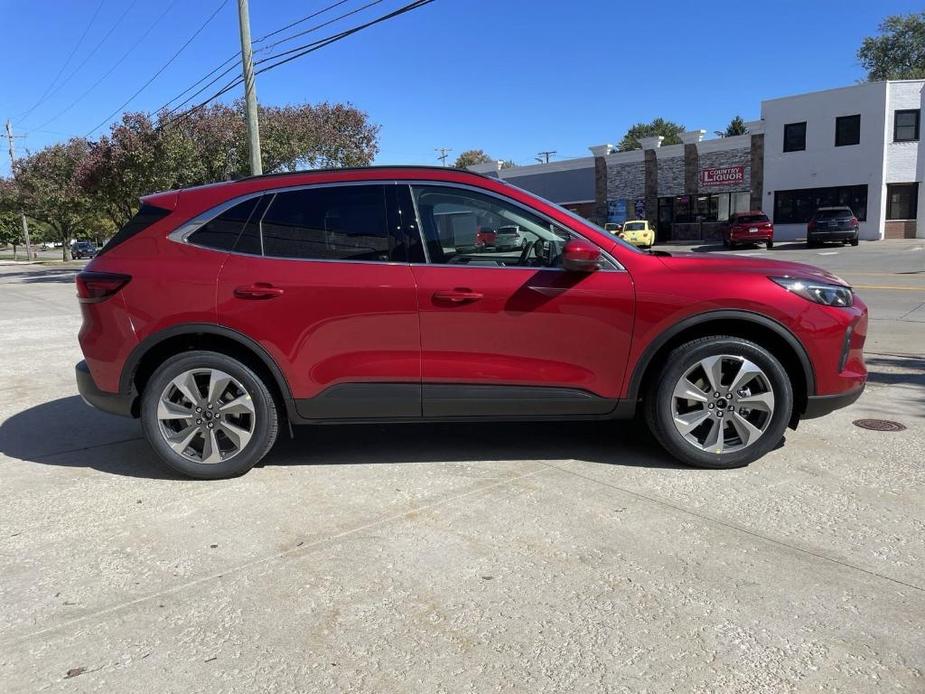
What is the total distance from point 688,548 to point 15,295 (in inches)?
847

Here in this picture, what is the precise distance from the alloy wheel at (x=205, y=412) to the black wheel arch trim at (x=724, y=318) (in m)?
2.32

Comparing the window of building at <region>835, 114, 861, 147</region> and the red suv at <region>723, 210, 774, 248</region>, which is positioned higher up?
the window of building at <region>835, 114, 861, 147</region>

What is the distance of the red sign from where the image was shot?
1506 inches

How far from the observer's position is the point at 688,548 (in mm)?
3334

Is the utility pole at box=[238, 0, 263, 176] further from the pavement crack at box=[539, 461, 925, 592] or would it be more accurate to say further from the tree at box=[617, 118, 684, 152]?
the tree at box=[617, 118, 684, 152]

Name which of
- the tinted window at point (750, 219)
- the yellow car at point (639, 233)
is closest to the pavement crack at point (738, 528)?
the yellow car at point (639, 233)

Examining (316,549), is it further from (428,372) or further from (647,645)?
(647,645)

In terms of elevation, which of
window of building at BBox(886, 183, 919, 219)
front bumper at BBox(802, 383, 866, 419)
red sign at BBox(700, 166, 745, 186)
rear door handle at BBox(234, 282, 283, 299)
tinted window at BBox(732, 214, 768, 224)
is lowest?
front bumper at BBox(802, 383, 866, 419)

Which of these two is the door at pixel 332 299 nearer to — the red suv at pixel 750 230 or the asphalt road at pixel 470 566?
the asphalt road at pixel 470 566

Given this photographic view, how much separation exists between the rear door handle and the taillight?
723 millimetres

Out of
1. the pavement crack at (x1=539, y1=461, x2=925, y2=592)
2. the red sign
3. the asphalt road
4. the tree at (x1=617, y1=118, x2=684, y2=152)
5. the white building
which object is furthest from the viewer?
the tree at (x1=617, y1=118, x2=684, y2=152)

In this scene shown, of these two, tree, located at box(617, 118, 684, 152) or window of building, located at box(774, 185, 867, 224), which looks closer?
window of building, located at box(774, 185, 867, 224)

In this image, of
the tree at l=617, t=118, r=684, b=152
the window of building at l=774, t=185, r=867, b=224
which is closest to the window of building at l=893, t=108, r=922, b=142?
the window of building at l=774, t=185, r=867, b=224

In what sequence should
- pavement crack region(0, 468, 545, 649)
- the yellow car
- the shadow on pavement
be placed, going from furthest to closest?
the yellow car → the shadow on pavement → pavement crack region(0, 468, 545, 649)
